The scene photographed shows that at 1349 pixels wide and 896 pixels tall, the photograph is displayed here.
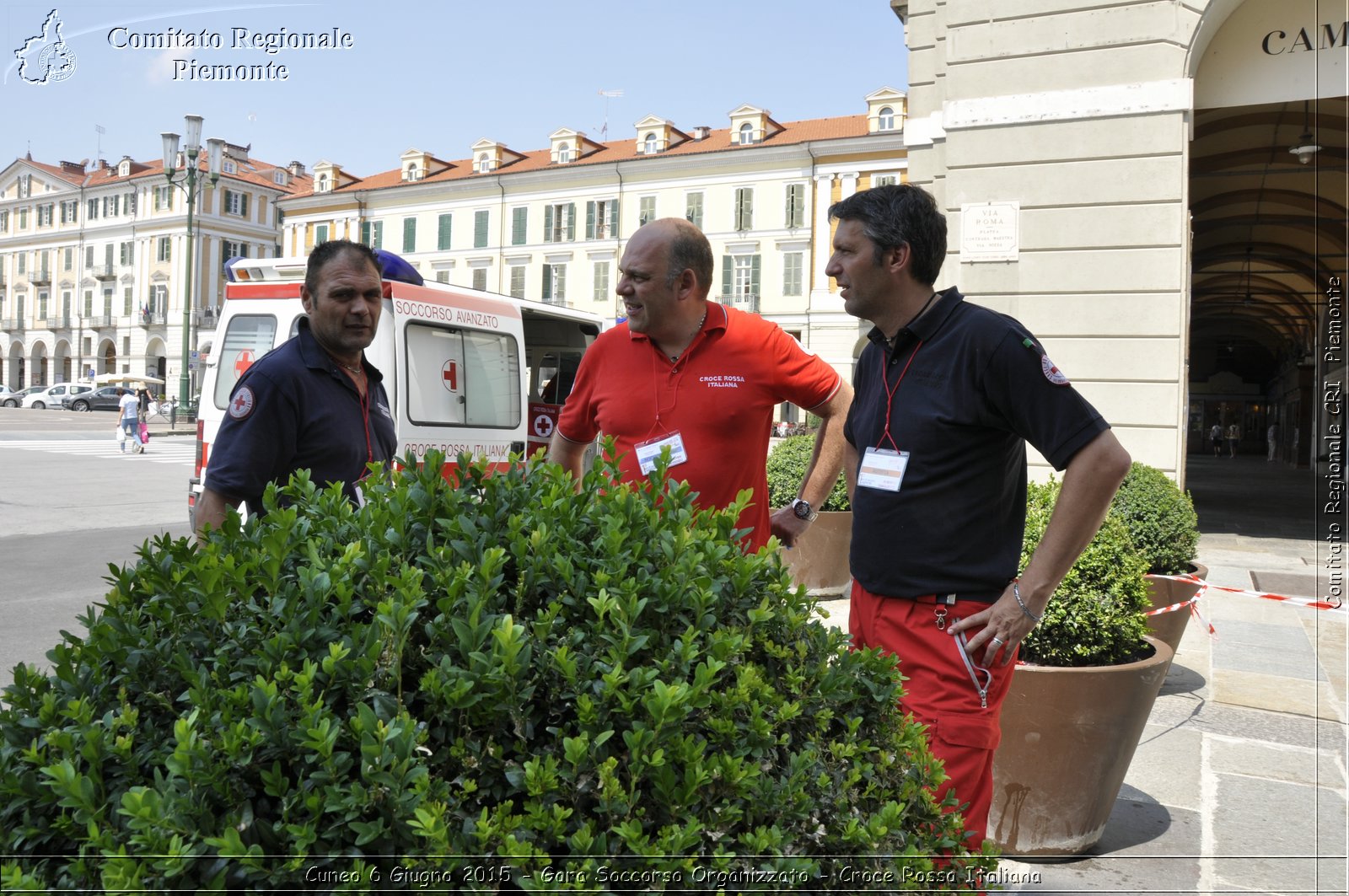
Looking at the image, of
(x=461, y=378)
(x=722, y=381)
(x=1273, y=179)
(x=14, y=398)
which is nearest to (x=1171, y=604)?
(x=722, y=381)

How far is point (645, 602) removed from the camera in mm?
1457

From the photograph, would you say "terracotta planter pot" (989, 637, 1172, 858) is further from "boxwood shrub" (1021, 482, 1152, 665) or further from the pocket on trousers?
the pocket on trousers

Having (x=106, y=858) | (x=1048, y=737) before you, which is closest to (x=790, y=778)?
(x=106, y=858)

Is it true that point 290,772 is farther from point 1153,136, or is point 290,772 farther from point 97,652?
point 1153,136

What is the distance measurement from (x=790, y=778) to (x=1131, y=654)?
2.94 metres

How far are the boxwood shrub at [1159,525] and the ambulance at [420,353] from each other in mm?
4719

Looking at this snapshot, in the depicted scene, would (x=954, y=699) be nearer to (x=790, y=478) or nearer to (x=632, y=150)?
(x=790, y=478)

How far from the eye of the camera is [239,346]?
A: 10.3m

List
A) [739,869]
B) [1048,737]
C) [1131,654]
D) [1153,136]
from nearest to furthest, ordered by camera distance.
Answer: [739,869] < [1048,737] < [1131,654] < [1153,136]

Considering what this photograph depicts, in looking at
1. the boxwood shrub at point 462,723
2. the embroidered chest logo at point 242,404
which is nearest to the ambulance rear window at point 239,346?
the embroidered chest logo at point 242,404

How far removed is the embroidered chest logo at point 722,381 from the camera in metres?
3.24

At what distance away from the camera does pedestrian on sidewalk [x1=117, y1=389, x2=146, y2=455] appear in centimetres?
2406

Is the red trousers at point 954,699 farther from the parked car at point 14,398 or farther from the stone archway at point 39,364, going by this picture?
the stone archway at point 39,364

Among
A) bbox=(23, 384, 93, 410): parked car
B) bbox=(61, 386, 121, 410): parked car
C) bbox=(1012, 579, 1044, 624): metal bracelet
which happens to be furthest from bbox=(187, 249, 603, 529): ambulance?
bbox=(23, 384, 93, 410): parked car
